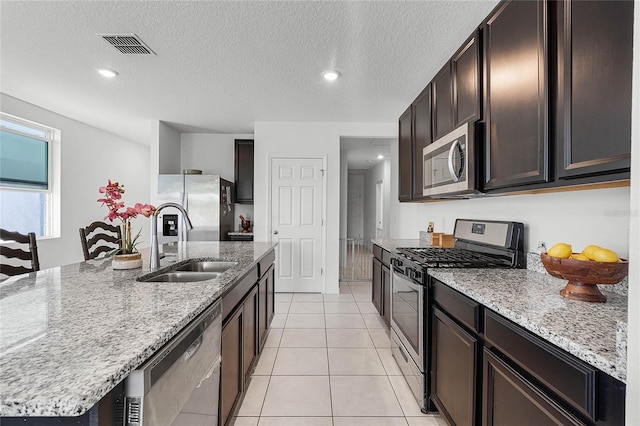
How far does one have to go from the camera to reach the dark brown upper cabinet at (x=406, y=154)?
3.06 m

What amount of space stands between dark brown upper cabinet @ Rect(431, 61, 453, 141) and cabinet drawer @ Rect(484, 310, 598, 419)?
1472mm

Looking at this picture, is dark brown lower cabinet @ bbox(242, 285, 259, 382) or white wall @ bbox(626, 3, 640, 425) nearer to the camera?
white wall @ bbox(626, 3, 640, 425)

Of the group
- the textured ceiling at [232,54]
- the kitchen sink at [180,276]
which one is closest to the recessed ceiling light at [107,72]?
the textured ceiling at [232,54]

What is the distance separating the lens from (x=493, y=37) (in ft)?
5.35

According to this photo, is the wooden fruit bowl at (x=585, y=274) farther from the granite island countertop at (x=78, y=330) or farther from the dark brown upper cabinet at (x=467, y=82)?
the granite island countertop at (x=78, y=330)

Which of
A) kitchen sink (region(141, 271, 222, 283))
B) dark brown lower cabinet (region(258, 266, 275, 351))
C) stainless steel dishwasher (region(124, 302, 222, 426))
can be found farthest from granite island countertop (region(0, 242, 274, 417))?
dark brown lower cabinet (region(258, 266, 275, 351))

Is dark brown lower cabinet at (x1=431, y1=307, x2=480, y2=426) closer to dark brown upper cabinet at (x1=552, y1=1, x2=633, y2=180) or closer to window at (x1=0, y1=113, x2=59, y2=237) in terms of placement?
dark brown upper cabinet at (x1=552, y1=1, x2=633, y2=180)

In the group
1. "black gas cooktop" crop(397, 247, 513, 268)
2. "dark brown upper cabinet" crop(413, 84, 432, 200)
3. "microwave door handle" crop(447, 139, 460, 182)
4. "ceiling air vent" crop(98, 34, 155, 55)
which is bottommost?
"black gas cooktop" crop(397, 247, 513, 268)

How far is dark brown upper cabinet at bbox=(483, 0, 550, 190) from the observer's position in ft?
4.16

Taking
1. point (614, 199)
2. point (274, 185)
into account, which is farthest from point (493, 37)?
point (274, 185)

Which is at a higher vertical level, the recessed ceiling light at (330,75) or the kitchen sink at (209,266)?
the recessed ceiling light at (330,75)

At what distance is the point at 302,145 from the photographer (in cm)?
435

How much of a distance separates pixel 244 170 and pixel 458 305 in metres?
4.07

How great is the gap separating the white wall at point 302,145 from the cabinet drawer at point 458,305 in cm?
280
